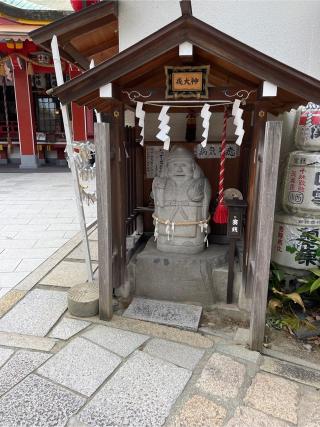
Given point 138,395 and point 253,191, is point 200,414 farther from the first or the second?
point 253,191

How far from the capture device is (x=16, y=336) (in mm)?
3572

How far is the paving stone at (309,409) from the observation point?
2635 millimetres

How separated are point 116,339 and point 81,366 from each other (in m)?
0.51

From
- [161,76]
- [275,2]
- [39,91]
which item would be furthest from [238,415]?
[39,91]

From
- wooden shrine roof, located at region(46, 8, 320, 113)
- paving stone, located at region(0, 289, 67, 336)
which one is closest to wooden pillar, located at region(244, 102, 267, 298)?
wooden shrine roof, located at region(46, 8, 320, 113)

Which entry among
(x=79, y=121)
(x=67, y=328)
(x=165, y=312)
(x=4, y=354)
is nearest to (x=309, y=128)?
(x=165, y=312)

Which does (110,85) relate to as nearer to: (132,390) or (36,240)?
(132,390)

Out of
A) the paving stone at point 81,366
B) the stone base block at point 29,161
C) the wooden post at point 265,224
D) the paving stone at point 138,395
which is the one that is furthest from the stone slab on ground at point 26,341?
the stone base block at point 29,161

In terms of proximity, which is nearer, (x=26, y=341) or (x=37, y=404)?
(x=37, y=404)

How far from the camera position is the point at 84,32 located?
4.63 metres

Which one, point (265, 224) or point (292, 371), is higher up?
point (265, 224)

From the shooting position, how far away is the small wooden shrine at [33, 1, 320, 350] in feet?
10.1

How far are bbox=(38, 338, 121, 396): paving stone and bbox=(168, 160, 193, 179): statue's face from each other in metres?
2.34

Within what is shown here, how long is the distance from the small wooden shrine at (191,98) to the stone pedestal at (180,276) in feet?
0.82
